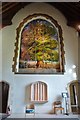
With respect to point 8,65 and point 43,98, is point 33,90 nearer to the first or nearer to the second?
point 43,98

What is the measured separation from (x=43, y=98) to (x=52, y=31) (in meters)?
3.18

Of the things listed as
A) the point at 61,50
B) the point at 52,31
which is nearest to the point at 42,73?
the point at 61,50

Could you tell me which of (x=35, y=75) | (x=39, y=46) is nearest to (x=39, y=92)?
(x=35, y=75)

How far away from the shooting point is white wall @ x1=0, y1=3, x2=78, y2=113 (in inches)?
364

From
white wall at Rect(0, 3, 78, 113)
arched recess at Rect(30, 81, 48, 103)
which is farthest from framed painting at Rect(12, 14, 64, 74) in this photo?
arched recess at Rect(30, 81, 48, 103)

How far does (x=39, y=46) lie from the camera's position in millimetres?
10070

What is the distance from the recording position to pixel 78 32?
394 inches

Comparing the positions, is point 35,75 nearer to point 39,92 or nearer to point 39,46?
point 39,92

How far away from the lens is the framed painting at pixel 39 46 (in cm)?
977

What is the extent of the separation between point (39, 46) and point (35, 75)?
1424 millimetres

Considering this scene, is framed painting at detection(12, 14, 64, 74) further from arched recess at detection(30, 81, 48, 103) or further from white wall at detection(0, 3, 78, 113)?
arched recess at detection(30, 81, 48, 103)

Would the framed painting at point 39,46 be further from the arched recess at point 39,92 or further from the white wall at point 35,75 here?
the arched recess at point 39,92

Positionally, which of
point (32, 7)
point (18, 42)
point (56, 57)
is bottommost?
point (56, 57)

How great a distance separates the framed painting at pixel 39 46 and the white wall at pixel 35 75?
220 mm
